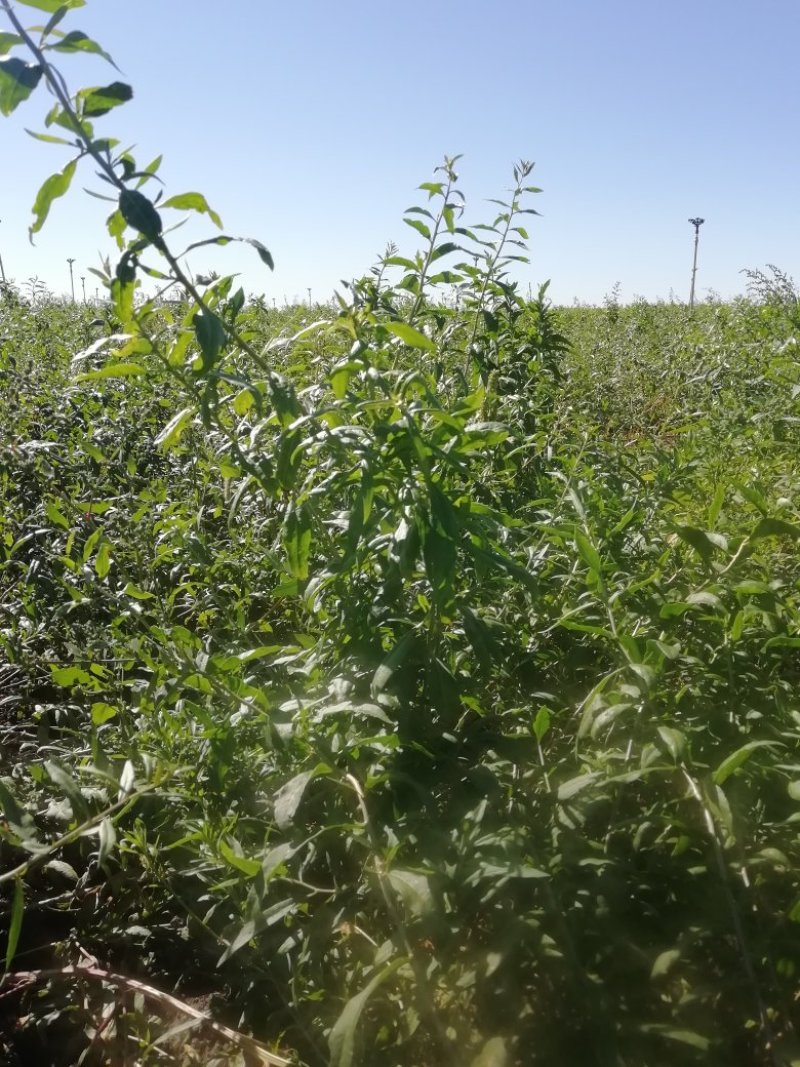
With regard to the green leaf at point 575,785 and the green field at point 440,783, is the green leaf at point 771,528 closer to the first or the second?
the green field at point 440,783

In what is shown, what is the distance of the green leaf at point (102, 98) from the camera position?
1.34m

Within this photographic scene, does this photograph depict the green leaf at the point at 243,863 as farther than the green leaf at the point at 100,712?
No

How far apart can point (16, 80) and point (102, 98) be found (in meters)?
0.13

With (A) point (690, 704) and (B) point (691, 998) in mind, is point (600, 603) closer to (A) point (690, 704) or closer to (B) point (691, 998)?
(A) point (690, 704)

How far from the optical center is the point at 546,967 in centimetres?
145

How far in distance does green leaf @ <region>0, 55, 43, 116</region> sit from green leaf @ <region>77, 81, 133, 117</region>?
0.08 metres

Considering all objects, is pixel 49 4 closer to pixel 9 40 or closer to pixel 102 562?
pixel 9 40

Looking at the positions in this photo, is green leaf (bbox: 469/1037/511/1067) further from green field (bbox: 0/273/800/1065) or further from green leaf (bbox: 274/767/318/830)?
green leaf (bbox: 274/767/318/830)

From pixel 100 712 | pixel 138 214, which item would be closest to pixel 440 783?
pixel 100 712

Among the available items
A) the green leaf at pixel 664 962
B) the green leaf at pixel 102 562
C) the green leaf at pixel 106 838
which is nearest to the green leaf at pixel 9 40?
the green leaf at pixel 102 562

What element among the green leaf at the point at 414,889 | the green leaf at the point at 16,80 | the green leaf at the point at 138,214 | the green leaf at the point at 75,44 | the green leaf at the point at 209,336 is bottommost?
the green leaf at the point at 414,889

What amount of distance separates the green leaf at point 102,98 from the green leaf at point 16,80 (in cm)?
8

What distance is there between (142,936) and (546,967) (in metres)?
1.05

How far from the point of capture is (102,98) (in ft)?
4.45
